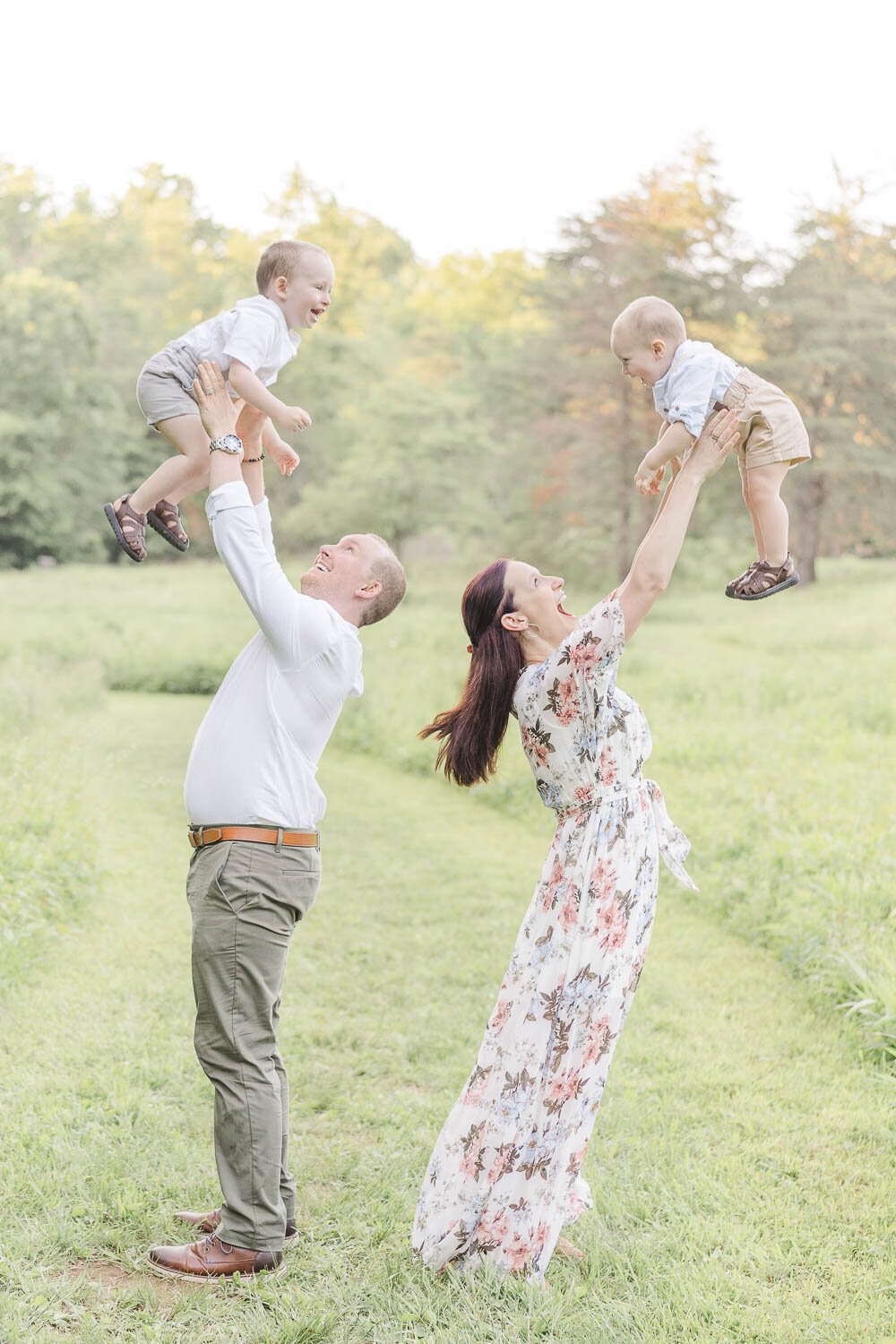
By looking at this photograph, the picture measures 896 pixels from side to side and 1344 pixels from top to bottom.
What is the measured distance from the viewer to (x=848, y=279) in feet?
71.8

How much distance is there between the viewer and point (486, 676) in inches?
129

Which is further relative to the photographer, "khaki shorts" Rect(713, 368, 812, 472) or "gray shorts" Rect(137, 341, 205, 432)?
"gray shorts" Rect(137, 341, 205, 432)

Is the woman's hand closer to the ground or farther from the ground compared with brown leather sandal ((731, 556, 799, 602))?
farther from the ground

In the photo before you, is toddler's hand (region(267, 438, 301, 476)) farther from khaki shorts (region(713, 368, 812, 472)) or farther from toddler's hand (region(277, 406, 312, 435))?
khaki shorts (region(713, 368, 812, 472))

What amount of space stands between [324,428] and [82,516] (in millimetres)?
8760

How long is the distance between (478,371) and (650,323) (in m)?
29.2

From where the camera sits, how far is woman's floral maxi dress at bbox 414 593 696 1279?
3203 millimetres

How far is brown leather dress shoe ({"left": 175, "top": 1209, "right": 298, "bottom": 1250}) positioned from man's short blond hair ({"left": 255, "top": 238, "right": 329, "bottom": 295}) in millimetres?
2620

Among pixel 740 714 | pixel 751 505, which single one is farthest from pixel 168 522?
pixel 740 714

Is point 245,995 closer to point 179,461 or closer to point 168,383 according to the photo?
point 179,461

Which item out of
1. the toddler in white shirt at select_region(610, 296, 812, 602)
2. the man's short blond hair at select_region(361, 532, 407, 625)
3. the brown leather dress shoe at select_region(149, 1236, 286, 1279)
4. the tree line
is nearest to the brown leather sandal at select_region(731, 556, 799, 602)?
the toddler in white shirt at select_region(610, 296, 812, 602)

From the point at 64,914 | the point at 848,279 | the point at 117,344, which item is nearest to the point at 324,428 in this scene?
the point at 117,344

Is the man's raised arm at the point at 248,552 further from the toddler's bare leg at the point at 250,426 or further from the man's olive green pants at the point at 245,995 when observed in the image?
the man's olive green pants at the point at 245,995

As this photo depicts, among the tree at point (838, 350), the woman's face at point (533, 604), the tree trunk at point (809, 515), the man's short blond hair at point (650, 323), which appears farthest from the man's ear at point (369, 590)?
the tree trunk at point (809, 515)
